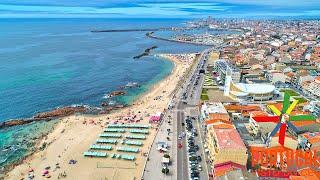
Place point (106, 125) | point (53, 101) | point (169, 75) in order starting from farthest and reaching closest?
1. point (169, 75)
2. point (53, 101)
3. point (106, 125)

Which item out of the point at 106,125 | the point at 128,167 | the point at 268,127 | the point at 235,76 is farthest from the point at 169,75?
the point at 128,167

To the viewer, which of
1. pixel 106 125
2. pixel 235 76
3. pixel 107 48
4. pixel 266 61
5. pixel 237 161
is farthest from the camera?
pixel 107 48

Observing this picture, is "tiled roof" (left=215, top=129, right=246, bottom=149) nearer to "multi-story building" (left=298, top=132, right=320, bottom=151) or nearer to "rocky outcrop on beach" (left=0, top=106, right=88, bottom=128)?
"multi-story building" (left=298, top=132, right=320, bottom=151)

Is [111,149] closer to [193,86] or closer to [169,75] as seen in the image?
[193,86]

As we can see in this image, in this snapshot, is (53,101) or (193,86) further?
(193,86)

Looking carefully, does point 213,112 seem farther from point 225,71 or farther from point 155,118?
point 225,71

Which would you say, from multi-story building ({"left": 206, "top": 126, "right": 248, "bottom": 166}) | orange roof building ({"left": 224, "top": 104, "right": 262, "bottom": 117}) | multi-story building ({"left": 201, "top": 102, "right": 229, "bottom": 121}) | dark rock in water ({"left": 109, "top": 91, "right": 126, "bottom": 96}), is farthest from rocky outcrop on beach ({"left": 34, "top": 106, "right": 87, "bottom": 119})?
multi-story building ({"left": 206, "top": 126, "right": 248, "bottom": 166})

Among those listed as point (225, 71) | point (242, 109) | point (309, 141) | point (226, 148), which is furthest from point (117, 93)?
point (309, 141)

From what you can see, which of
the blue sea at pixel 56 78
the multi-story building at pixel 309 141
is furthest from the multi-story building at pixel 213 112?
the blue sea at pixel 56 78
